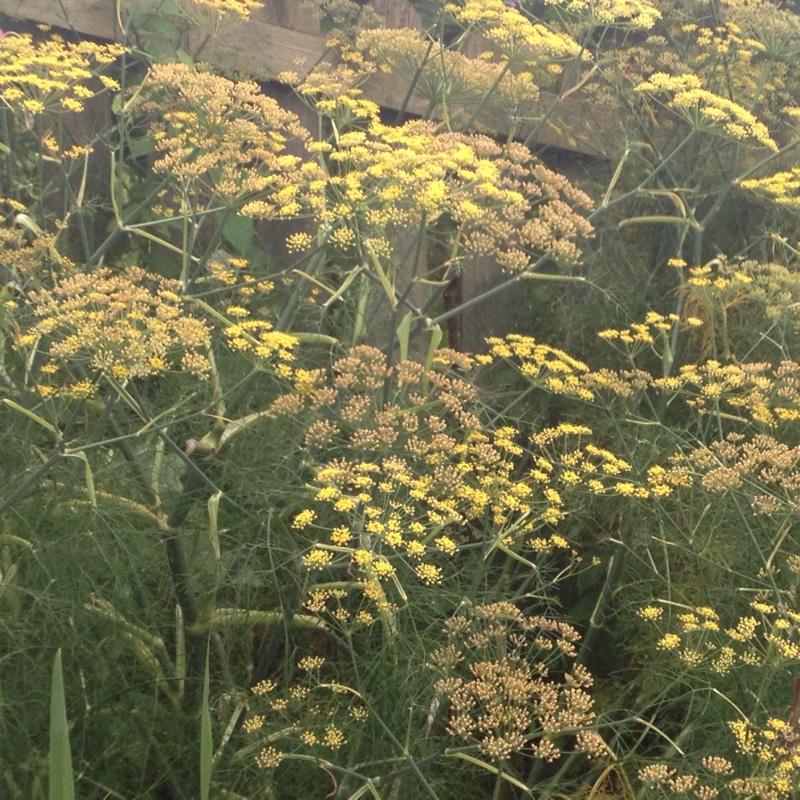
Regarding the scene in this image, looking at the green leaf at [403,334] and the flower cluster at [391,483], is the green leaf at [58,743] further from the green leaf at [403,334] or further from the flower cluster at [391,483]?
the green leaf at [403,334]

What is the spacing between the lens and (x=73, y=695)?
226 centimetres

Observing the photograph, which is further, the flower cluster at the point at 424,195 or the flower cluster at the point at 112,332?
the flower cluster at the point at 424,195

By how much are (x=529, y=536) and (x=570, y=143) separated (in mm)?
2004

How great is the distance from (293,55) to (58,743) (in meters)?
3.03

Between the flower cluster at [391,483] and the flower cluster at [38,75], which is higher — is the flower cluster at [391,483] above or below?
below

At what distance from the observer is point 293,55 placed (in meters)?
3.80

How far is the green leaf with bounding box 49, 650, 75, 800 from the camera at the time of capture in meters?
1.41

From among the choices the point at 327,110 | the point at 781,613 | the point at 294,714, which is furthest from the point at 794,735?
the point at 327,110

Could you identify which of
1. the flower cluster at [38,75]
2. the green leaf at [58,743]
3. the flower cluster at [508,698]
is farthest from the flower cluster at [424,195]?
the green leaf at [58,743]

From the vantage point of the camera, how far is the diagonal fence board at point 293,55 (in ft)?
11.2

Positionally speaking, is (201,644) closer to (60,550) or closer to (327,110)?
(60,550)

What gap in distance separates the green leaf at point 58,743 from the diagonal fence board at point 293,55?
7.77ft

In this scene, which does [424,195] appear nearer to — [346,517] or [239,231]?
[346,517]

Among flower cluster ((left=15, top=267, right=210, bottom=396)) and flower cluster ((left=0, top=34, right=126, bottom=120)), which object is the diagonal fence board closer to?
flower cluster ((left=0, top=34, right=126, bottom=120))
